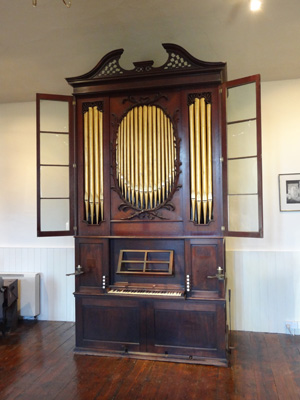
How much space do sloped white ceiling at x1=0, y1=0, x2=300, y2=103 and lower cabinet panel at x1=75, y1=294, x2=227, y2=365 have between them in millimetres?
2740

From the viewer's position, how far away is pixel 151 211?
3551 millimetres

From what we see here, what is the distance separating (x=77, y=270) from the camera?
3.67 meters

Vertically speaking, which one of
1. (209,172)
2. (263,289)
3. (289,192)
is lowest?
(263,289)

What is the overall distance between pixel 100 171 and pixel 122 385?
2149mm

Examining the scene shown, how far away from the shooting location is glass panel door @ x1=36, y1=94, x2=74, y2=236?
3.68 metres

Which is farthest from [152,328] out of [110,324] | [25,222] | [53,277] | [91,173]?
[25,222]

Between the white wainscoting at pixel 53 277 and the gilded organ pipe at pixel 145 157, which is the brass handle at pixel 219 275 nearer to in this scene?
the gilded organ pipe at pixel 145 157

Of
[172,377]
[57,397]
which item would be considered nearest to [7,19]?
[57,397]

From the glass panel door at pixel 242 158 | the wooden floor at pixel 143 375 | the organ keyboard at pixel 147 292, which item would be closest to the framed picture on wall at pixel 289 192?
the glass panel door at pixel 242 158

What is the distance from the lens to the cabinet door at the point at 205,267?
335cm

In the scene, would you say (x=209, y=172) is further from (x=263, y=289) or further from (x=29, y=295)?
(x=29, y=295)

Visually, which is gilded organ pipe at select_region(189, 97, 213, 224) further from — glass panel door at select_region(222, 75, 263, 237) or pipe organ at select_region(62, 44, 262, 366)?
glass panel door at select_region(222, 75, 263, 237)

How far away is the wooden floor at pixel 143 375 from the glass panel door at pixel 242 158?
4.42 ft

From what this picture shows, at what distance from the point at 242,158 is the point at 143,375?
2.33 m
